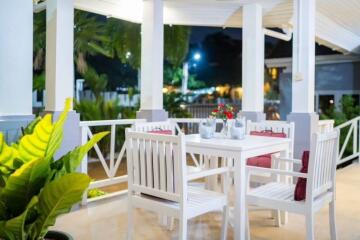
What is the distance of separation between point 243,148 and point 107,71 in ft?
48.3

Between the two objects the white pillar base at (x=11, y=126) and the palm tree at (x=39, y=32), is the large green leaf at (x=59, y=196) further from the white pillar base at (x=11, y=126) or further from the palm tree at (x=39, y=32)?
the palm tree at (x=39, y=32)

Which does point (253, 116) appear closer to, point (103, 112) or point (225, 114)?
point (225, 114)

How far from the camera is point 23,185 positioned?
1671 millimetres

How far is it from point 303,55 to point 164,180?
10.7ft

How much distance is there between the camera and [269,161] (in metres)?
4.25

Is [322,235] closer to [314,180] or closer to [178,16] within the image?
[314,180]

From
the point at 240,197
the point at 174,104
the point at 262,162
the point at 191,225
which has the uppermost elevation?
the point at 174,104

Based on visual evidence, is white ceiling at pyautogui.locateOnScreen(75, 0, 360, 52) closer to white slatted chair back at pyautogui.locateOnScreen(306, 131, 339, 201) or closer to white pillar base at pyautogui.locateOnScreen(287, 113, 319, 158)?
white pillar base at pyautogui.locateOnScreen(287, 113, 319, 158)

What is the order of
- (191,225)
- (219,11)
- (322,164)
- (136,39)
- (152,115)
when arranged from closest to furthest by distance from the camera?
(322,164) → (191,225) → (152,115) → (219,11) → (136,39)

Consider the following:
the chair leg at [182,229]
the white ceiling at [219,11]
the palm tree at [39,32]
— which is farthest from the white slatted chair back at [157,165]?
the palm tree at [39,32]

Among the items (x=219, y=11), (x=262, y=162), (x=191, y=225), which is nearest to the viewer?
(x=191, y=225)

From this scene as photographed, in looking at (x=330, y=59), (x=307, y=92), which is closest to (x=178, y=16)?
(x=307, y=92)

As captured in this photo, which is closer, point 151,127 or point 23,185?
point 23,185

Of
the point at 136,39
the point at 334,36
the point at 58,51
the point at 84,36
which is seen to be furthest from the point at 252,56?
the point at 84,36
